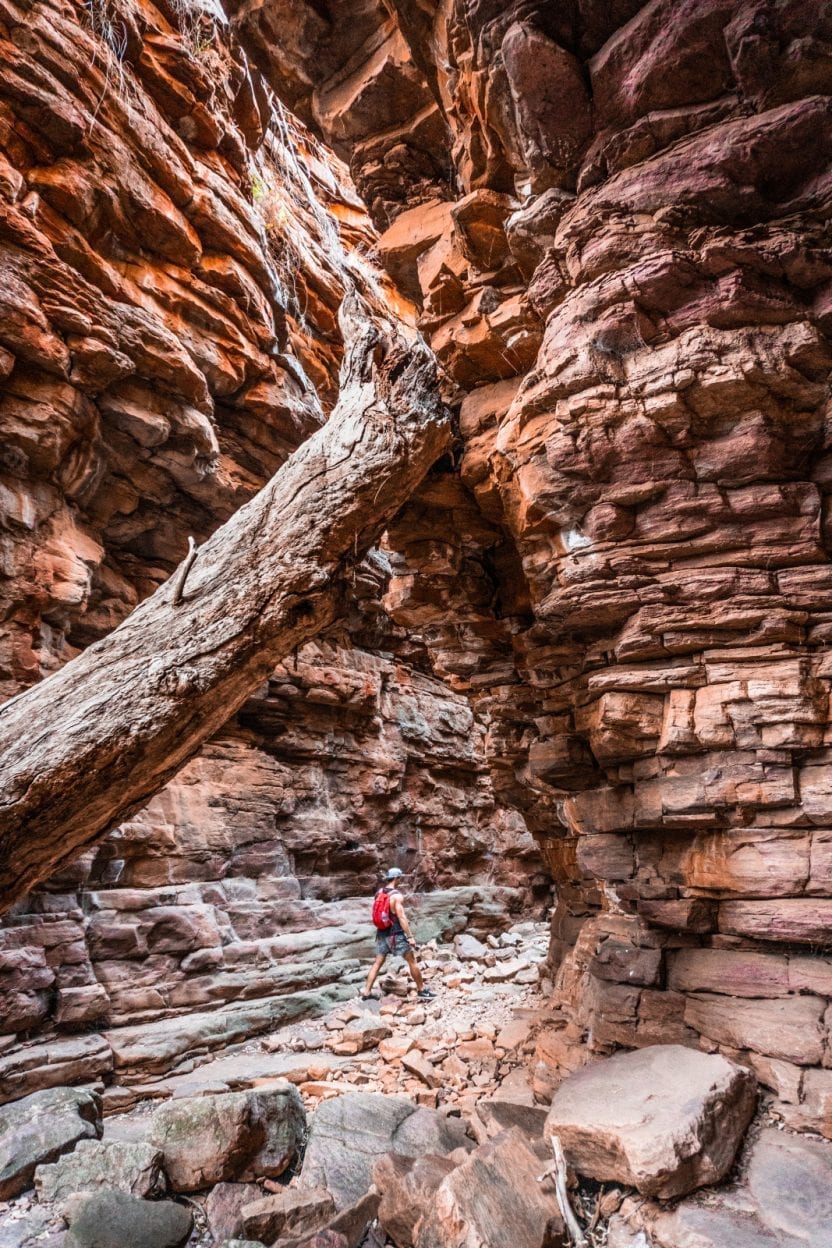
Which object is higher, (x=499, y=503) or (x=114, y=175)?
(x=114, y=175)

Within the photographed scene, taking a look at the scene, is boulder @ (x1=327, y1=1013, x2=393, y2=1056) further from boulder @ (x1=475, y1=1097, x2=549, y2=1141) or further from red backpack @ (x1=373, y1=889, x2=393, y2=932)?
boulder @ (x1=475, y1=1097, x2=549, y2=1141)

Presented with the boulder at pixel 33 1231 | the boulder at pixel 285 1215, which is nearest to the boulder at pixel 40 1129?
the boulder at pixel 33 1231

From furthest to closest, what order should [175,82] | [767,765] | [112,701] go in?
[175,82] < [112,701] < [767,765]

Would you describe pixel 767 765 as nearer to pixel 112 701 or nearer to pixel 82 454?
pixel 112 701

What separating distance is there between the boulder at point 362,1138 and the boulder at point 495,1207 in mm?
985

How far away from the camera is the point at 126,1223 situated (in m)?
4.16

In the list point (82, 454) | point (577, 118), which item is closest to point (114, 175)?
point (82, 454)

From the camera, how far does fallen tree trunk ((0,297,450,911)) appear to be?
4633mm

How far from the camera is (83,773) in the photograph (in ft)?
15.1

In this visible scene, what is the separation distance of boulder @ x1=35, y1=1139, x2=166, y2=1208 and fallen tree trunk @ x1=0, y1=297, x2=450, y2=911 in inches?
90.3

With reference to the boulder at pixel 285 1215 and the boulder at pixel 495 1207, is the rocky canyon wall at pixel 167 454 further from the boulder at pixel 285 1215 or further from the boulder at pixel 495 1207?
the boulder at pixel 495 1207

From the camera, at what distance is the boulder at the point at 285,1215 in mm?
4039

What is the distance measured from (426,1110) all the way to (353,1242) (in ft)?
5.16

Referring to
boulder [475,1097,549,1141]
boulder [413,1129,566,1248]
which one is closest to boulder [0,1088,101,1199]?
boulder [413,1129,566,1248]
